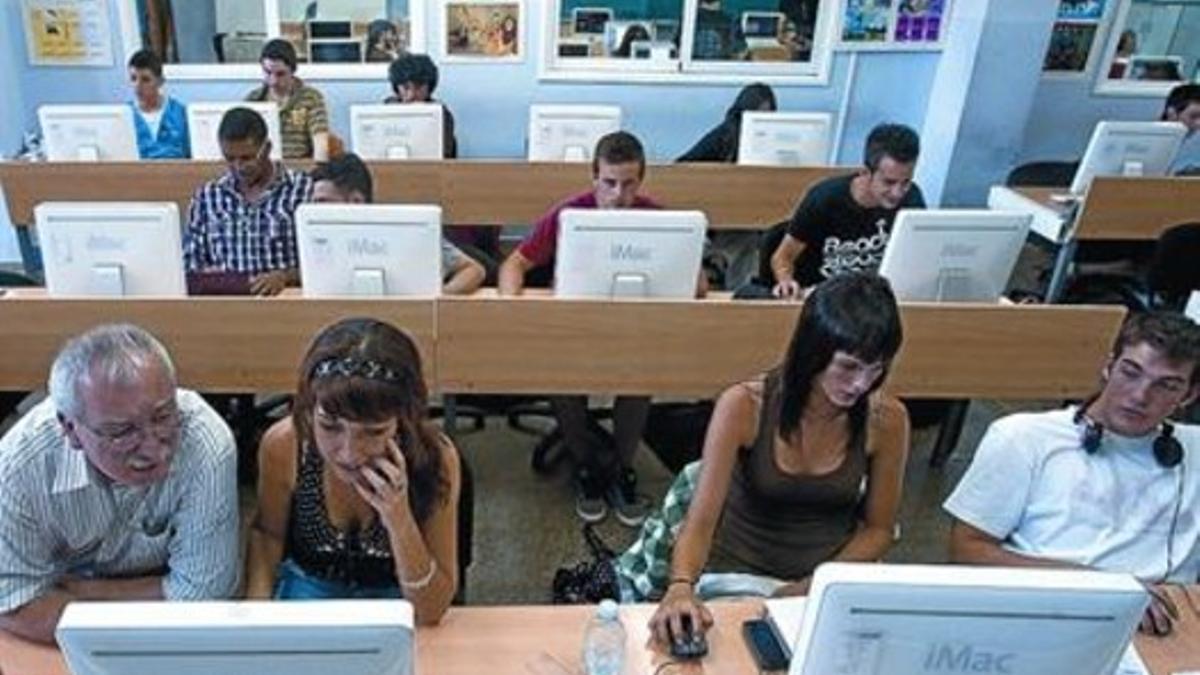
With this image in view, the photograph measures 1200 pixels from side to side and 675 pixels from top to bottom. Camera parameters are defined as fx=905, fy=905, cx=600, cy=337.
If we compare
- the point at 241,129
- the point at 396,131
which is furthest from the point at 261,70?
the point at 241,129

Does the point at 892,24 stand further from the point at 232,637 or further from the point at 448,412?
the point at 232,637

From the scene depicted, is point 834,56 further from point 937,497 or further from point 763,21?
point 937,497

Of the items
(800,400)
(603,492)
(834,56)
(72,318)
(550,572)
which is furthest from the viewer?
(834,56)

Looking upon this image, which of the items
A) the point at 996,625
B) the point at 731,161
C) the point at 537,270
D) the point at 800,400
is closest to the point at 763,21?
the point at 731,161

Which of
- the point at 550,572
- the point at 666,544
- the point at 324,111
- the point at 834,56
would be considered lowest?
the point at 550,572

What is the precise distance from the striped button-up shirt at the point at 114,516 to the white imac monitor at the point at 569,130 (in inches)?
96.8

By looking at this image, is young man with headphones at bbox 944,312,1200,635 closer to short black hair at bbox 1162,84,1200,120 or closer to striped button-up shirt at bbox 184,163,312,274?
striped button-up shirt at bbox 184,163,312,274

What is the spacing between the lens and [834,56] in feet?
16.6

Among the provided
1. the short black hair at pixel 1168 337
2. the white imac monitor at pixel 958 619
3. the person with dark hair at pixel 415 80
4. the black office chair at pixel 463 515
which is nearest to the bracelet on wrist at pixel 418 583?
the black office chair at pixel 463 515

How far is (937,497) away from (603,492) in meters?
1.04

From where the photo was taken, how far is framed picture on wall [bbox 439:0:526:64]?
15.6 ft

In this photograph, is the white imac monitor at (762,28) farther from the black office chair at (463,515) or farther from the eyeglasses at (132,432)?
the eyeglasses at (132,432)

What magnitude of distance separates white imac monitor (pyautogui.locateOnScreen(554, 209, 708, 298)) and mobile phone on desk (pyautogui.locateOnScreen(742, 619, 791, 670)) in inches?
41.4

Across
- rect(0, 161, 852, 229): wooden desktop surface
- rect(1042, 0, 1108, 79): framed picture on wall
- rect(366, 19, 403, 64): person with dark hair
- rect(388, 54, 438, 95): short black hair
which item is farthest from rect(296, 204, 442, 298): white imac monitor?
rect(1042, 0, 1108, 79): framed picture on wall
